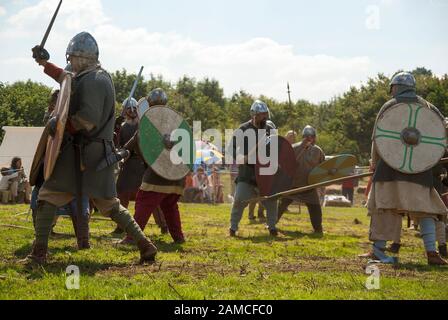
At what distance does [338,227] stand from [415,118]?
5.38 m

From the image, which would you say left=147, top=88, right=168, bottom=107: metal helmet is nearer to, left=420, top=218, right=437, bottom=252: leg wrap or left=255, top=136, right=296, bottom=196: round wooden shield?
left=255, top=136, right=296, bottom=196: round wooden shield

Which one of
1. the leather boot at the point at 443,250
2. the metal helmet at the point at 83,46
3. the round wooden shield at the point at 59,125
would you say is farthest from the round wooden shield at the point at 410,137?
the round wooden shield at the point at 59,125

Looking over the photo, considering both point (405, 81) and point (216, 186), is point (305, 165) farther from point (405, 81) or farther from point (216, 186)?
point (216, 186)

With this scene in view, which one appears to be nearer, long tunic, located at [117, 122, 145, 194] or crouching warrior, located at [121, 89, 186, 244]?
crouching warrior, located at [121, 89, 186, 244]

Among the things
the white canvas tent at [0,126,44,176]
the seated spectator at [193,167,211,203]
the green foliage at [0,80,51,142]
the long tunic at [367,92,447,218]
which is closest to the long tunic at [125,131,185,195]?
the long tunic at [367,92,447,218]

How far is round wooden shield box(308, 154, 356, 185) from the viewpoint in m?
9.77

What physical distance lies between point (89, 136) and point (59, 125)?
287 mm

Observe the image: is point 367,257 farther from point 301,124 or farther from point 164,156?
point 301,124

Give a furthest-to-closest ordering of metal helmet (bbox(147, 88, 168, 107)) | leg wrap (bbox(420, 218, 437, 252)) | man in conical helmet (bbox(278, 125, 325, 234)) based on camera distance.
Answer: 1. man in conical helmet (bbox(278, 125, 325, 234))
2. metal helmet (bbox(147, 88, 168, 107))
3. leg wrap (bbox(420, 218, 437, 252))

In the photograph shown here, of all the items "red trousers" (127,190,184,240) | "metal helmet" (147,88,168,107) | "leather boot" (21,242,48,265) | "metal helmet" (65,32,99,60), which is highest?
"metal helmet" (65,32,99,60)

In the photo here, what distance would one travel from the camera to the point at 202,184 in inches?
758

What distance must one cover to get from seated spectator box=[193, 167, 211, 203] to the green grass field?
1061 cm

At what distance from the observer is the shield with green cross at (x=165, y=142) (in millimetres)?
6766
